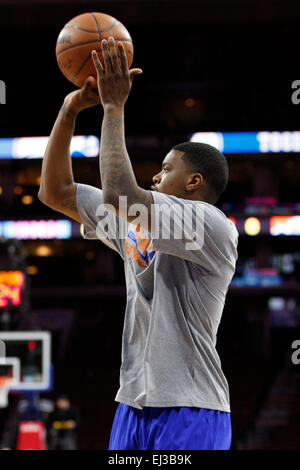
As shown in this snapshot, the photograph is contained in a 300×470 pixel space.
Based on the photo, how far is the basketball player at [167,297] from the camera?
108 inches

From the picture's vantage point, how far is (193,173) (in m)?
3.07

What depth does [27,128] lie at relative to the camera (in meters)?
19.9

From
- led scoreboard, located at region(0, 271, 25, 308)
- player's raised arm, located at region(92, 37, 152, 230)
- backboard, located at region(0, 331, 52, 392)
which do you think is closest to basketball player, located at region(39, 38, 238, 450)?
player's raised arm, located at region(92, 37, 152, 230)

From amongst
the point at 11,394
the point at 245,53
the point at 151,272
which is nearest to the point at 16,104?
the point at 245,53

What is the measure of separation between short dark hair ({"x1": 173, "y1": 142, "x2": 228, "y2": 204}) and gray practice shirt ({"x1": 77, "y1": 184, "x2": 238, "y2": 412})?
17 cm

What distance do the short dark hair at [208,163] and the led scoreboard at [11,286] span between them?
9940mm

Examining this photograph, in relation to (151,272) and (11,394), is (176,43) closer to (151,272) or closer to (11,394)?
(11,394)

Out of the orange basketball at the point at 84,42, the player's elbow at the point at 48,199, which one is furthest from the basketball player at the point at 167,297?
the player's elbow at the point at 48,199

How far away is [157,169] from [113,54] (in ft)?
59.4

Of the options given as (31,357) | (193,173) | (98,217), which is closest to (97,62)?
(193,173)

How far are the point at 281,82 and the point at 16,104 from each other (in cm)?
770

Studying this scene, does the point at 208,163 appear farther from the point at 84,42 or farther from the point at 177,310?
the point at 84,42

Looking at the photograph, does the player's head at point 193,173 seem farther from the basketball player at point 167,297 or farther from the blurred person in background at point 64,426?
the blurred person in background at point 64,426

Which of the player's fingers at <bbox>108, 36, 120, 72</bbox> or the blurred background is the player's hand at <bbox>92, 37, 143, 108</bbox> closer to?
the player's fingers at <bbox>108, 36, 120, 72</bbox>
